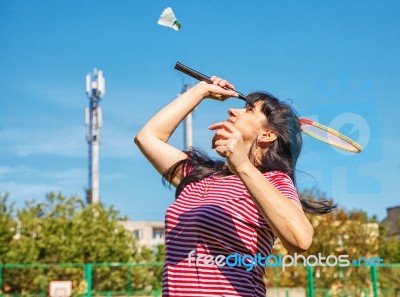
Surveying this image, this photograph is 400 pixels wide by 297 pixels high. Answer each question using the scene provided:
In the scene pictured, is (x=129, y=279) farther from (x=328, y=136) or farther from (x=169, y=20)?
(x=169, y=20)

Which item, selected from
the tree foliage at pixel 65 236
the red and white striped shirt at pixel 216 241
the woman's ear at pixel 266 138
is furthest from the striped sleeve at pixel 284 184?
the tree foliage at pixel 65 236

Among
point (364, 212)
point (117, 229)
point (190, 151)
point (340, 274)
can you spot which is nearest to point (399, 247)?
point (364, 212)

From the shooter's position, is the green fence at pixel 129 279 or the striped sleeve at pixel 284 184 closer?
the striped sleeve at pixel 284 184

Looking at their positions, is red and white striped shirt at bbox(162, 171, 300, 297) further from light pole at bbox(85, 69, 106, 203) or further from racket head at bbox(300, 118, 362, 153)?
light pole at bbox(85, 69, 106, 203)

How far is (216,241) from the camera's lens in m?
2.19

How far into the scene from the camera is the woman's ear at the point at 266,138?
8.21 ft

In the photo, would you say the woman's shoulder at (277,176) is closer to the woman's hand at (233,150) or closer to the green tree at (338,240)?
the woman's hand at (233,150)

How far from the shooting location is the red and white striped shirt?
214 centimetres

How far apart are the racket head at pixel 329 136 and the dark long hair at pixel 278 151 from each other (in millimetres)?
942

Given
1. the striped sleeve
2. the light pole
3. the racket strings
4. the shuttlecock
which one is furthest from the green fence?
the light pole

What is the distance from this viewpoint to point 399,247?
3219 centimetres

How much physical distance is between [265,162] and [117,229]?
82.4 ft

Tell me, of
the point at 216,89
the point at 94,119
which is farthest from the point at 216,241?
the point at 94,119

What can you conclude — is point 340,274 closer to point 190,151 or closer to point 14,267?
point 14,267
